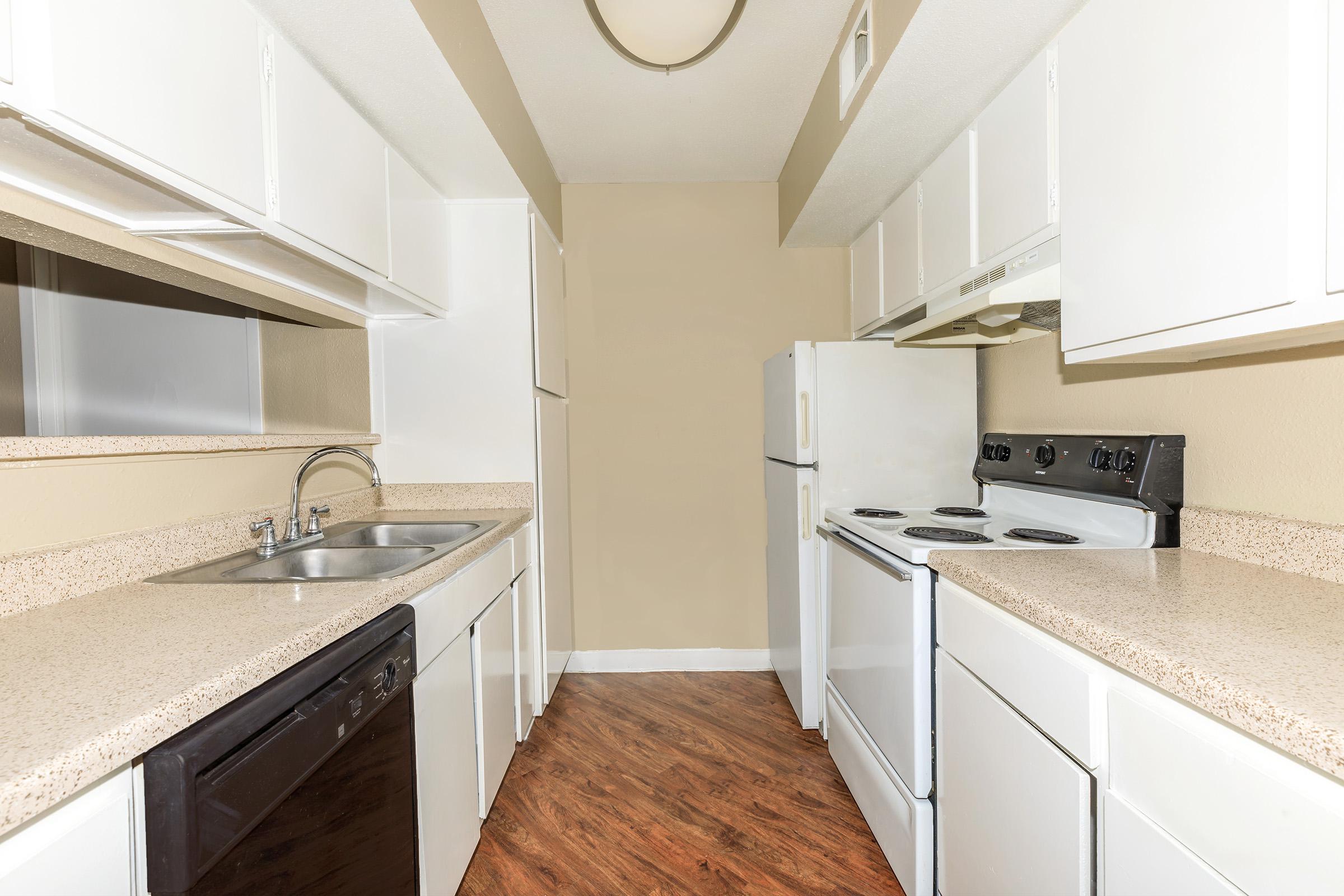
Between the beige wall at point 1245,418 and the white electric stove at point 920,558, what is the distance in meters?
0.08

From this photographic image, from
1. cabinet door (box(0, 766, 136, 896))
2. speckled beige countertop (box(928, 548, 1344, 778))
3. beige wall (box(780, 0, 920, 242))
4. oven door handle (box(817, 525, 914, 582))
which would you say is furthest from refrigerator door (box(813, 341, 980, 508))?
cabinet door (box(0, 766, 136, 896))

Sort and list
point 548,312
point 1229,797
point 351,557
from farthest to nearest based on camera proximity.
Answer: point 548,312, point 351,557, point 1229,797

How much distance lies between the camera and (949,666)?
1.51 metres

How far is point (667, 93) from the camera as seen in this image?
248 centimetres

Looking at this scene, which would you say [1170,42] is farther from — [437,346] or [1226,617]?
[437,346]

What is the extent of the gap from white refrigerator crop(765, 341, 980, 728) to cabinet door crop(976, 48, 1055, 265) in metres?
0.77

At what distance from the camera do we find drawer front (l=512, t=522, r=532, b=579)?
93.6 inches

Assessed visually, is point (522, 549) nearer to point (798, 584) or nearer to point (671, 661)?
point (798, 584)

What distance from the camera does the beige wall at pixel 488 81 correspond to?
1615 mm

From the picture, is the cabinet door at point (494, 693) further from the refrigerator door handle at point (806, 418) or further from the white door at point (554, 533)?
the refrigerator door handle at point (806, 418)

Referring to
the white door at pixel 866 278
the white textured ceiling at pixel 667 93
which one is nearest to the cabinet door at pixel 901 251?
the white door at pixel 866 278

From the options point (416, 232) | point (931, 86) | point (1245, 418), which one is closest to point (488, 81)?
point (416, 232)

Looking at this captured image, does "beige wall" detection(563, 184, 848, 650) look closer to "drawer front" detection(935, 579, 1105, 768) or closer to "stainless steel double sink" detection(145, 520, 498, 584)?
"stainless steel double sink" detection(145, 520, 498, 584)

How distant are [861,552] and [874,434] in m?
0.71
